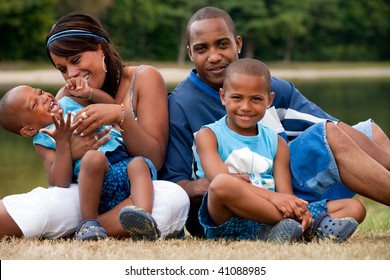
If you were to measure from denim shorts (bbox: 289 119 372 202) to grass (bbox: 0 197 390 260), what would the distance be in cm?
33

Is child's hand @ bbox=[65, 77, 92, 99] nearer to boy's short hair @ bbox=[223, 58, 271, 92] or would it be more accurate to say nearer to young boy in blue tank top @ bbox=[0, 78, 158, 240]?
young boy in blue tank top @ bbox=[0, 78, 158, 240]

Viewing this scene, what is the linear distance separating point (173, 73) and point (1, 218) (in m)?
32.5

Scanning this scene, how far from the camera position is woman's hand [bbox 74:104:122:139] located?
357 centimetres

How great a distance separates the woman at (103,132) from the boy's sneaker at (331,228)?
2.25 feet

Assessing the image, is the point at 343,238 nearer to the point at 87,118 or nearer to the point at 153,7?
the point at 87,118

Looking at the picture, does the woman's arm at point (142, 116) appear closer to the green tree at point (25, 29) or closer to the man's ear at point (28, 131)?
the man's ear at point (28, 131)

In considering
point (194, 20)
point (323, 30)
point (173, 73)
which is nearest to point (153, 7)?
point (173, 73)

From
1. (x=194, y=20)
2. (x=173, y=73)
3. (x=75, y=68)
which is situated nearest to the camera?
(x=75, y=68)

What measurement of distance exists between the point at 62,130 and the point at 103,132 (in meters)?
0.23

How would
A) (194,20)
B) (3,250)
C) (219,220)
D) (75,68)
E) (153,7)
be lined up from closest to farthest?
(3,250)
(219,220)
(75,68)
(194,20)
(153,7)

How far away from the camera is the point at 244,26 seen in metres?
49.5

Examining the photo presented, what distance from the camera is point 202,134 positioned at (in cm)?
370

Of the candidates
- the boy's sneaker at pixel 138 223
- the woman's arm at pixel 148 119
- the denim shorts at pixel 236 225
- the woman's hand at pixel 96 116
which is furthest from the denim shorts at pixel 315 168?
the woman's hand at pixel 96 116

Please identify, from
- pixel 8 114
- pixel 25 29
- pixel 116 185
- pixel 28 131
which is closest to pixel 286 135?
pixel 116 185
